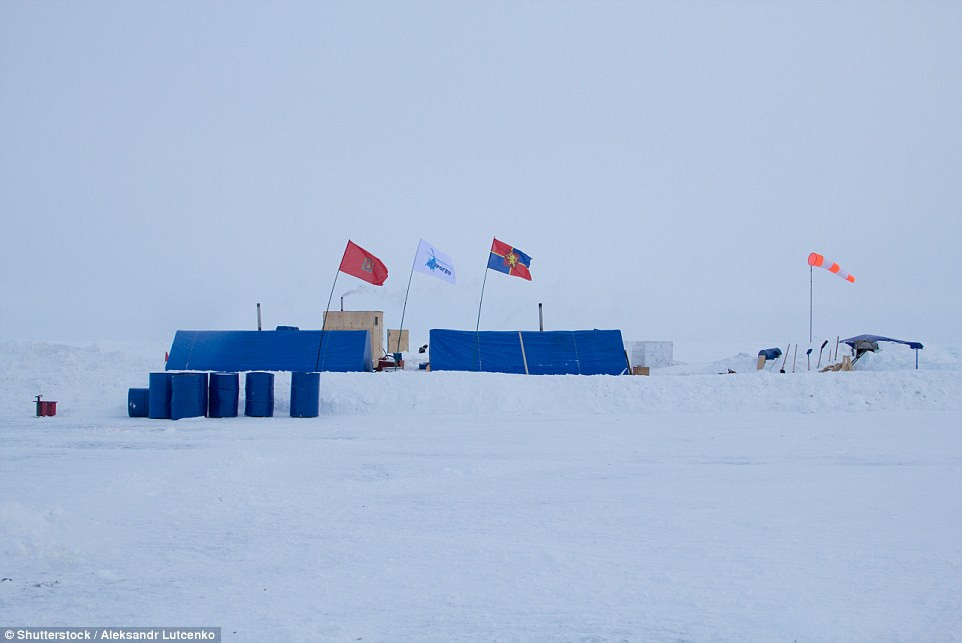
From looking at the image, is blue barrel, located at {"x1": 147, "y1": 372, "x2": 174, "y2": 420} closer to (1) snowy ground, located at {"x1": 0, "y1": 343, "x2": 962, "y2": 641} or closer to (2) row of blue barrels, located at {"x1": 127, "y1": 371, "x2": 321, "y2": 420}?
(2) row of blue barrels, located at {"x1": 127, "y1": 371, "x2": 321, "y2": 420}

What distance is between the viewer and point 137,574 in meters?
6.00

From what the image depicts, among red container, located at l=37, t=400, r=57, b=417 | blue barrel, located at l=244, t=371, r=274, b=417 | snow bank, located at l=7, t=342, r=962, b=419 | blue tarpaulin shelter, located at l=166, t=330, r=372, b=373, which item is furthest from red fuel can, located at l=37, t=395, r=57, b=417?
blue tarpaulin shelter, located at l=166, t=330, r=372, b=373

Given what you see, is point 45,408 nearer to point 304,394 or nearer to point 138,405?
point 138,405

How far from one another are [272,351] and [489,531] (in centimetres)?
1989

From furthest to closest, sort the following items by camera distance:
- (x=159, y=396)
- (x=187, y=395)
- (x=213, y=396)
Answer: (x=213, y=396) → (x=159, y=396) → (x=187, y=395)

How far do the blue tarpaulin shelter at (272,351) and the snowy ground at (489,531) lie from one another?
9.19 metres

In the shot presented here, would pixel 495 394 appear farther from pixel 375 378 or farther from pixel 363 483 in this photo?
pixel 363 483

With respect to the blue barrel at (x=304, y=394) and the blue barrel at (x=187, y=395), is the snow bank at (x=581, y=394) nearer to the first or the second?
the blue barrel at (x=304, y=394)

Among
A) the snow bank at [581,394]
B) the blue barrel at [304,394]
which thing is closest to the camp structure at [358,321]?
the snow bank at [581,394]

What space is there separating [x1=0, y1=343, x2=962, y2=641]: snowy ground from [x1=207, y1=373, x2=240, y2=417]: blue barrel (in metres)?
2.40

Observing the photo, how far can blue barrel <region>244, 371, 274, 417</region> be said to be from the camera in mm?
18500

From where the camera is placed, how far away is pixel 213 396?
1839 cm

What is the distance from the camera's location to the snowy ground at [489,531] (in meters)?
5.11

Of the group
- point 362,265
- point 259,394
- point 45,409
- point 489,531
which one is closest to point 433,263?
point 362,265
